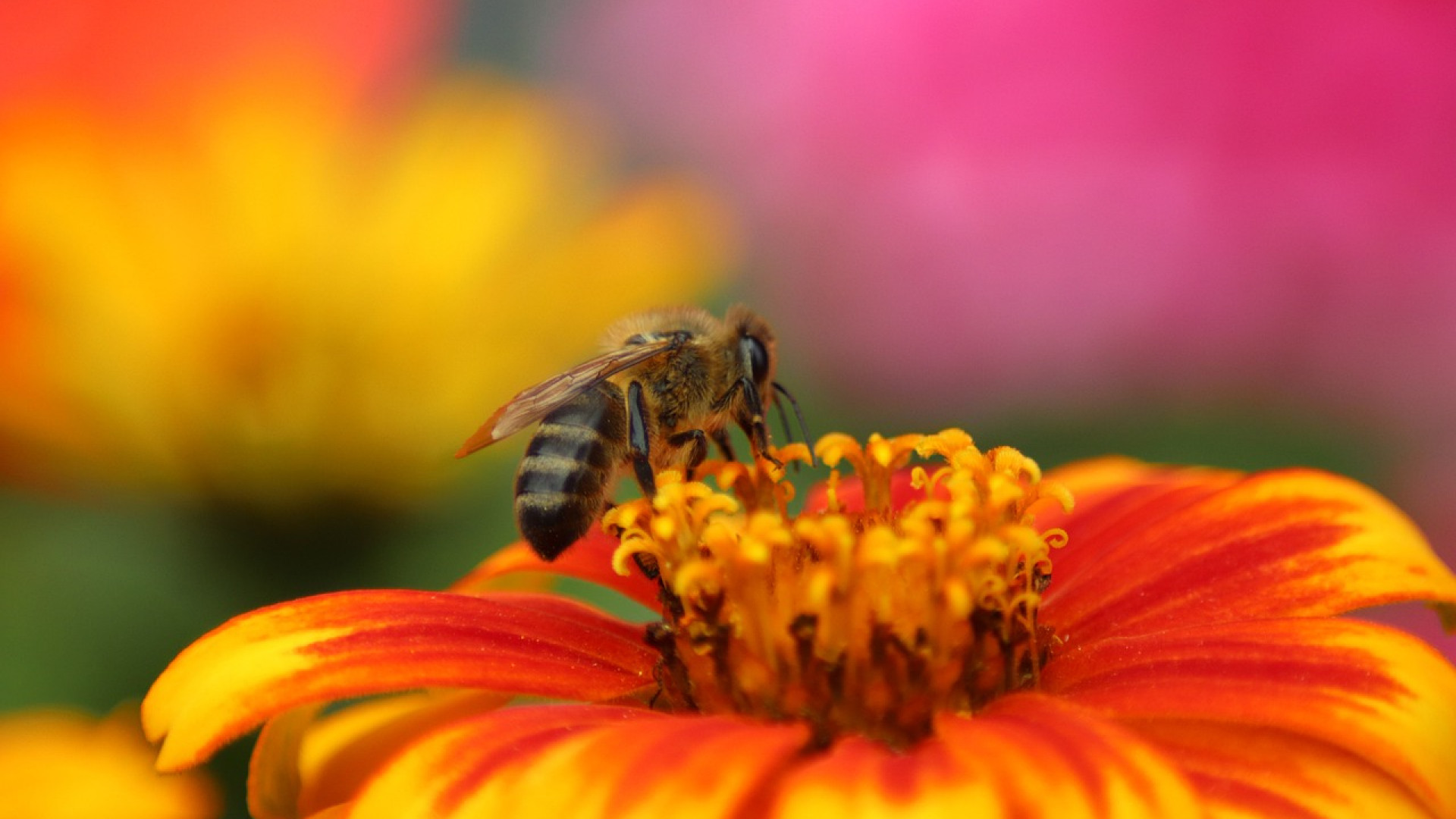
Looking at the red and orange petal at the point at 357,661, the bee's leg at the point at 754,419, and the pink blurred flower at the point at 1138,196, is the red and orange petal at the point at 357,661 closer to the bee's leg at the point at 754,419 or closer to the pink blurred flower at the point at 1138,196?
the bee's leg at the point at 754,419

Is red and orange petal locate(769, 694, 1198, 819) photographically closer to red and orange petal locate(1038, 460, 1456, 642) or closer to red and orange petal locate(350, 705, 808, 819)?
red and orange petal locate(350, 705, 808, 819)

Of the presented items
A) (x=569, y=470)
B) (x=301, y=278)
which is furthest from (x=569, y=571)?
(x=301, y=278)

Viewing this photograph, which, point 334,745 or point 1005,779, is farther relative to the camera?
point 334,745

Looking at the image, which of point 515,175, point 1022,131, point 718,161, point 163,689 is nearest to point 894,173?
point 1022,131

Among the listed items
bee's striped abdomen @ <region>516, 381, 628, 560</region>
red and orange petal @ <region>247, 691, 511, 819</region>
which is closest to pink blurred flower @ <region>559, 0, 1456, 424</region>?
bee's striped abdomen @ <region>516, 381, 628, 560</region>

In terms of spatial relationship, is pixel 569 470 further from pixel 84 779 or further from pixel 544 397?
pixel 84 779

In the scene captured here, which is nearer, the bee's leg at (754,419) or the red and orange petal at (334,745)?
the red and orange petal at (334,745)

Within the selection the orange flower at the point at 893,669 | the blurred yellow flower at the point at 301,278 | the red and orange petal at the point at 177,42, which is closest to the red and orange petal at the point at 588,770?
the orange flower at the point at 893,669
